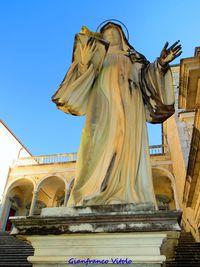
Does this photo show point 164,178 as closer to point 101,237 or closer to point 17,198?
point 17,198

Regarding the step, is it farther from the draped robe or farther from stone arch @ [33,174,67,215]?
stone arch @ [33,174,67,215]

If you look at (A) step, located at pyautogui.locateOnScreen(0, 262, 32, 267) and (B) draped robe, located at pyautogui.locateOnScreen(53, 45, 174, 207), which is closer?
(B) draped robe, located at pyautogui.locateOnScreen(53, 45, 174, 207)

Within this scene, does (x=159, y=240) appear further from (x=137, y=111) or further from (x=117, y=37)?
(x=117, y=37)

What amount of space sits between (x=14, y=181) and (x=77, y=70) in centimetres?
1885

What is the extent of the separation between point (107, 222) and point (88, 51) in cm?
191

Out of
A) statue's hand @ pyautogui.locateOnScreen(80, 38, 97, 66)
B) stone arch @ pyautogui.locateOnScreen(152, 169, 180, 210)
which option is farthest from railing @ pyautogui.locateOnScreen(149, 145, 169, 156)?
statue's hand @ pyautogui.locateOnScreen(80, 38, 97, 66)

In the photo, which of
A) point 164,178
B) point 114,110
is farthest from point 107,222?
point 164,178

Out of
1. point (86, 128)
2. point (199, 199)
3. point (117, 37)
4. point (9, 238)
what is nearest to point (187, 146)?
point (199, 199)

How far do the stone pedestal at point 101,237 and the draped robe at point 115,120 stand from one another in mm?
355

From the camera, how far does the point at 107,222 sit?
1.51 metres

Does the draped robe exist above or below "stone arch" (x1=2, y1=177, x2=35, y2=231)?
below

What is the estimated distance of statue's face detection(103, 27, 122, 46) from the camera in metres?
3.32

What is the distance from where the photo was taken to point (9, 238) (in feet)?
35.7

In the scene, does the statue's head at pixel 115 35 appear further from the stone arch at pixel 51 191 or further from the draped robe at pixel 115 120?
the stone arch at pixel 51 191
